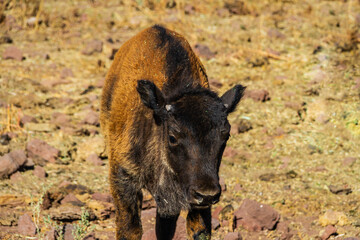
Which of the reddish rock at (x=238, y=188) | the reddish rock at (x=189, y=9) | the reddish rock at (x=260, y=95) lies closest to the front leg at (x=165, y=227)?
the reddish rock at (x=238, y=188)

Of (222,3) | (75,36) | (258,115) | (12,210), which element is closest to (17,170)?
(12,210)

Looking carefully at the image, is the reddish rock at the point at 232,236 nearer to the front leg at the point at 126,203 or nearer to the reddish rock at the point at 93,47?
the front leg at the point at 126,203

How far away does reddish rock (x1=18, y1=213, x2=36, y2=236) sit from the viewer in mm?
6164

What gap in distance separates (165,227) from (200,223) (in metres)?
0.63

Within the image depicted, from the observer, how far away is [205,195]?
4430 mm

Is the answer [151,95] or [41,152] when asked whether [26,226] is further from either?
[151,95]

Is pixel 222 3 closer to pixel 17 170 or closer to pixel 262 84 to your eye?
pixel 262 84


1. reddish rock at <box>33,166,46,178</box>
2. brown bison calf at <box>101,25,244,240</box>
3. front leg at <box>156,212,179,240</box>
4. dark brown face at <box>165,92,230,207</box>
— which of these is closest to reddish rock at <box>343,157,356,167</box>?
brown bison calf at <box>101,25,244,240</box>

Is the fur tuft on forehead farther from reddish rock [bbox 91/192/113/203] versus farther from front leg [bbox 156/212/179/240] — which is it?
reddish rock [bbox 91/192/113/203]

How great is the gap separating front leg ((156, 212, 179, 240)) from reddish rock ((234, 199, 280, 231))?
1.07m

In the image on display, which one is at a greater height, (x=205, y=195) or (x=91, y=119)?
(x=205, y=195)

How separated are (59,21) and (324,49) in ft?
23.2

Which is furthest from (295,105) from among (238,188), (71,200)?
(71,200)

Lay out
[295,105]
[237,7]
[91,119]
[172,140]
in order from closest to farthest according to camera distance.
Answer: [172,140], [91,119], [295,105], [237,7]
